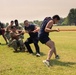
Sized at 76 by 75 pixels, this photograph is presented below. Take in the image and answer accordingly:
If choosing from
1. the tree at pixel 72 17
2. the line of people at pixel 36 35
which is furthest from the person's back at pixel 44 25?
the tree at pixel 72 17

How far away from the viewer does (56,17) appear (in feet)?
34.3

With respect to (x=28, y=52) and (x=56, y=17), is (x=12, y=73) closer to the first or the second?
(x=56, y=17)

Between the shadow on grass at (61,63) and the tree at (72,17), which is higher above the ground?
the shadow on grass at (61,63)

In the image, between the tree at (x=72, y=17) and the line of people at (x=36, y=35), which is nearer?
the line of people at (x=36, y=35)

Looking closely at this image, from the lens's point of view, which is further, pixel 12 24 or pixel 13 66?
pixel 12 24

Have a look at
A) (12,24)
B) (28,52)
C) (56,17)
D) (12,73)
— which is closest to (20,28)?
(12,24)

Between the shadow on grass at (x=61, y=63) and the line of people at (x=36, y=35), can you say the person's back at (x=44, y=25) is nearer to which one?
the line of people at (x=36, y=35)

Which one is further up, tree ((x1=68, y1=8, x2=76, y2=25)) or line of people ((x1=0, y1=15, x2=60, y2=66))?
line of people ((x1=0, y1=15, x2=60, y2=66))

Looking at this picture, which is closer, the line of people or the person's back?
the line of people

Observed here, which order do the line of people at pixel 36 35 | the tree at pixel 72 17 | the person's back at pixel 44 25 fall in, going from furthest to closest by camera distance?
the tree at pixel 72 17
the person's back at pixel 44 25
the line of people at pixel 36 35

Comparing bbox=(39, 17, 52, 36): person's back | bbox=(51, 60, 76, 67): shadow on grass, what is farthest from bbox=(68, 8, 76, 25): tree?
bbox=(39, 17, 52, 36): person's back

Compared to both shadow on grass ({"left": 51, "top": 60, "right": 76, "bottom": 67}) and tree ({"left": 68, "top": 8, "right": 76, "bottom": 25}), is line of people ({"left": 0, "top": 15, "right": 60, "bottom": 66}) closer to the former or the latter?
shadow on grass ({"left": 51, "top": 60, "right": 76, "bottom": 67})

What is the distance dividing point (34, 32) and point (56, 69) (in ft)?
13.6

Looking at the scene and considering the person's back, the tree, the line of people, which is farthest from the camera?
the tree
